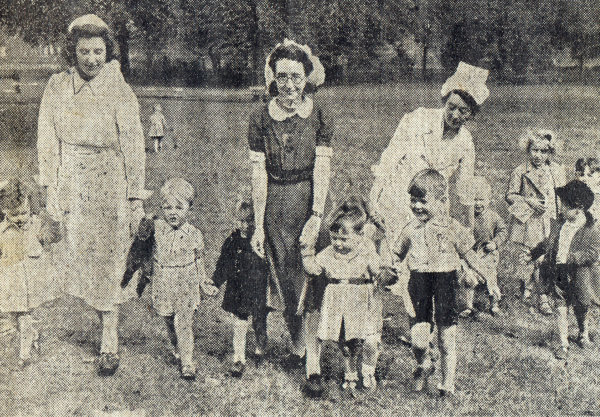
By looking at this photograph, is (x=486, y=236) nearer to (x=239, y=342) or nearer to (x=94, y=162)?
(x=239, y=342)

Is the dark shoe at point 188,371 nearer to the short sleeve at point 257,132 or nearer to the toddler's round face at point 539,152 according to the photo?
the short sleeve at point 257,132

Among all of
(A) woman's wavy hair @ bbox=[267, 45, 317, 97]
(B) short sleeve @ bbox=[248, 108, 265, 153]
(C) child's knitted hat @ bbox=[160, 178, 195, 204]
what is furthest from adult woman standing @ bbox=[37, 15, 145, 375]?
(A) woman's wavy hair @ bbox=[267, 45, 317, 97]

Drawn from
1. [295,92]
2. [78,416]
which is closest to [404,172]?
[295,92]

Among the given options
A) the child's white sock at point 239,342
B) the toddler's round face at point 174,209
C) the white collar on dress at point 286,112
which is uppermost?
the white collar on dress at point 286,112

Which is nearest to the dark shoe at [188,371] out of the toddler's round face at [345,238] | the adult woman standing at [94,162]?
the adult woman standing at [94,162]

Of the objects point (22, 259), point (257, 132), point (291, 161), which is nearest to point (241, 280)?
point (291, 161)

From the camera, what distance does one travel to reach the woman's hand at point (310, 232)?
13.7 feet

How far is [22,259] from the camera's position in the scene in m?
4.52

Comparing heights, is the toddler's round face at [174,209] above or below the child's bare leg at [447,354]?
above

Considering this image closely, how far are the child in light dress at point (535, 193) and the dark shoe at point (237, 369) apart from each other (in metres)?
2.59

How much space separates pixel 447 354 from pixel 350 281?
84 centimetres

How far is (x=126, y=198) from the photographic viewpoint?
443cm

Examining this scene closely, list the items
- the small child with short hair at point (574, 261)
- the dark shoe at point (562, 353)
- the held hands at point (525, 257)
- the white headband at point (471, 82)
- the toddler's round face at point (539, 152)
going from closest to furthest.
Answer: the white headband at point (471, 82)
the small child with short hair at point (574, 261)
the dark shoe at point (562, 353)
the toddler's round face at point (539, 152)
the held hands at point (525, 257)

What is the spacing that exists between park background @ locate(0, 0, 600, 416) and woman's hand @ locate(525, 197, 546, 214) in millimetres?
877
